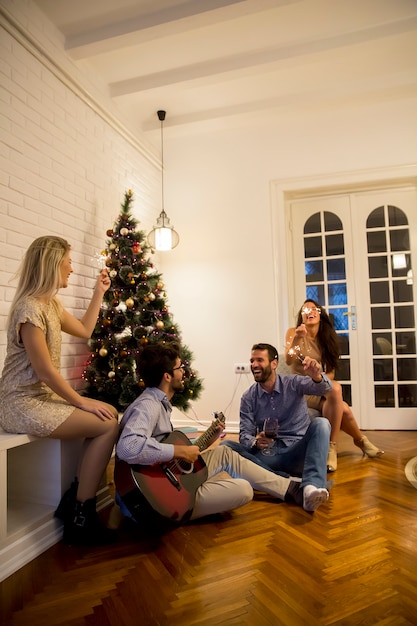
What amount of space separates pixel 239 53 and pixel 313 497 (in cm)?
315

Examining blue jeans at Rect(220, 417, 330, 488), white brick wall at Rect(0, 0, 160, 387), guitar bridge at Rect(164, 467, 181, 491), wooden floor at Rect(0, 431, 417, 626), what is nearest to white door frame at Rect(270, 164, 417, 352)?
white brick wall at Rect(0, 0, 160, 387)

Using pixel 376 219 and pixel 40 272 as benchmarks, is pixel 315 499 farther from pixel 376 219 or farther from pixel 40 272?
pixel 376 219

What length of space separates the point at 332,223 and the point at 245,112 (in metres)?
1.41

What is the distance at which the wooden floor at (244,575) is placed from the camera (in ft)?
4.53

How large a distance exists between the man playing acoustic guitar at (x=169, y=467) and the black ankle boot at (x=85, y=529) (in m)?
0.12

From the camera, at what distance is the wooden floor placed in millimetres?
1382

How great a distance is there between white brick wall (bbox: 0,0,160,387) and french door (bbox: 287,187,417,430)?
219cm

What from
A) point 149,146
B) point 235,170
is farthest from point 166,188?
point 235,170

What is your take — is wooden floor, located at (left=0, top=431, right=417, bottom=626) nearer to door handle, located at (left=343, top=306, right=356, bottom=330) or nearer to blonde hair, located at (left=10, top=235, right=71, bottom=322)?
blonde hair, located at (left=10, top=235, right=71, bottom=322)

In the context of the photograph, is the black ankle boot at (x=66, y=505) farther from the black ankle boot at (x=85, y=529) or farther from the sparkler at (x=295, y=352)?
the sparkler at (x=295, y=352)

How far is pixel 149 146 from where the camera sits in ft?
14.6

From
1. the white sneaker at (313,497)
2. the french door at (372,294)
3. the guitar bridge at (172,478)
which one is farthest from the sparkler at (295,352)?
the guitar bridge at (172,478)

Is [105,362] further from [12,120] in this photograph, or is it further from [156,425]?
[12,120]

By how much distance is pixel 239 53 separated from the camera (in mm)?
3297
